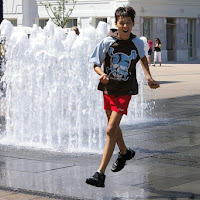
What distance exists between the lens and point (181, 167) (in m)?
7.38

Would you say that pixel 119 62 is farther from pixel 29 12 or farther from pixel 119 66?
pixel 29 12

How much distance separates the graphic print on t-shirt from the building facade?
3866 cm

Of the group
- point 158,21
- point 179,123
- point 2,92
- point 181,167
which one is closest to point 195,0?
point 158,21

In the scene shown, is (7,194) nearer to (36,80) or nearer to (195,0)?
(36,80)

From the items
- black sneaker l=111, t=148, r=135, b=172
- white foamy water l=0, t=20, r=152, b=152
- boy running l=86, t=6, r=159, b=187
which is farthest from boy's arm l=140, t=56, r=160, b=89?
white foamy water l=0, t=20, r=152, b=152

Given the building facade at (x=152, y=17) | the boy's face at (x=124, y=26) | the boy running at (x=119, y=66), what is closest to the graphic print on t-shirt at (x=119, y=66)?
the boy running at (x=119, y=66)

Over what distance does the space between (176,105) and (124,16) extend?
28.3 ft

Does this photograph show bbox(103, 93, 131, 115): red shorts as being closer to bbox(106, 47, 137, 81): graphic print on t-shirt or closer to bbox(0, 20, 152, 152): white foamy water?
bbox(106, 47, 137, 81): graphic print on t-shirt

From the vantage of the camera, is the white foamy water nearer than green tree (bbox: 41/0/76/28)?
Yes

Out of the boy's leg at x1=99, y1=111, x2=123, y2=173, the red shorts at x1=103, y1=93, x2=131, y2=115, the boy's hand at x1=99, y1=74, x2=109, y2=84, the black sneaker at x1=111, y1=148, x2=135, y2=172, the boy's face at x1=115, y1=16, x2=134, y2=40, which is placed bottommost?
the black sneaker at x1=111, y1=148, x2=135, y2=172

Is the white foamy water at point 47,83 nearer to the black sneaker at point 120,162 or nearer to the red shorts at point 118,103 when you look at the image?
the black sneaker at point 120,162

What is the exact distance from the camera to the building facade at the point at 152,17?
45562 mm

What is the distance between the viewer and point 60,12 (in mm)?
45625

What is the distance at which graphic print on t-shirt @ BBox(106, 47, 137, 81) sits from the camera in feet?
20.8
